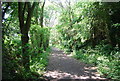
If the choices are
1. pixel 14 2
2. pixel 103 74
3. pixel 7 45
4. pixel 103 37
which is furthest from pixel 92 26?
pixel 7 45

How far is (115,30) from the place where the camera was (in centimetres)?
1170

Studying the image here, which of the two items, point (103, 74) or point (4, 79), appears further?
point (103, 74)

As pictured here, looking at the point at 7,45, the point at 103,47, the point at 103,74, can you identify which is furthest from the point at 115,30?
the point at 7,45

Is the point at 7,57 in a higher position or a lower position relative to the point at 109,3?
lower

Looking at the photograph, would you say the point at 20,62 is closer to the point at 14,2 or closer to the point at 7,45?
the point at 7,45

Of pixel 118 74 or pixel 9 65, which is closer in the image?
pixel 9 65

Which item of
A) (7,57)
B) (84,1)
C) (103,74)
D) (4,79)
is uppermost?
(84,1)

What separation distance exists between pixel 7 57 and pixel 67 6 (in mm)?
16745

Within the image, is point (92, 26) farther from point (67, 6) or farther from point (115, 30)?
point (67, 6)

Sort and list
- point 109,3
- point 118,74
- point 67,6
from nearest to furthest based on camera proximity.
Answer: point 118,74, point 109,3, point 67,6

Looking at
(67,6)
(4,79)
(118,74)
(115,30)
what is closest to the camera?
(4,79)

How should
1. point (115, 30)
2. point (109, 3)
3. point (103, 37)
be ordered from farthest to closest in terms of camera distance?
point (103, 37), point (115, 30), point (109, 3)

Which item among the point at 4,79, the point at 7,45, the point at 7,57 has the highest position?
the point at 7,45

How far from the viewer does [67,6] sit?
65.4ft
